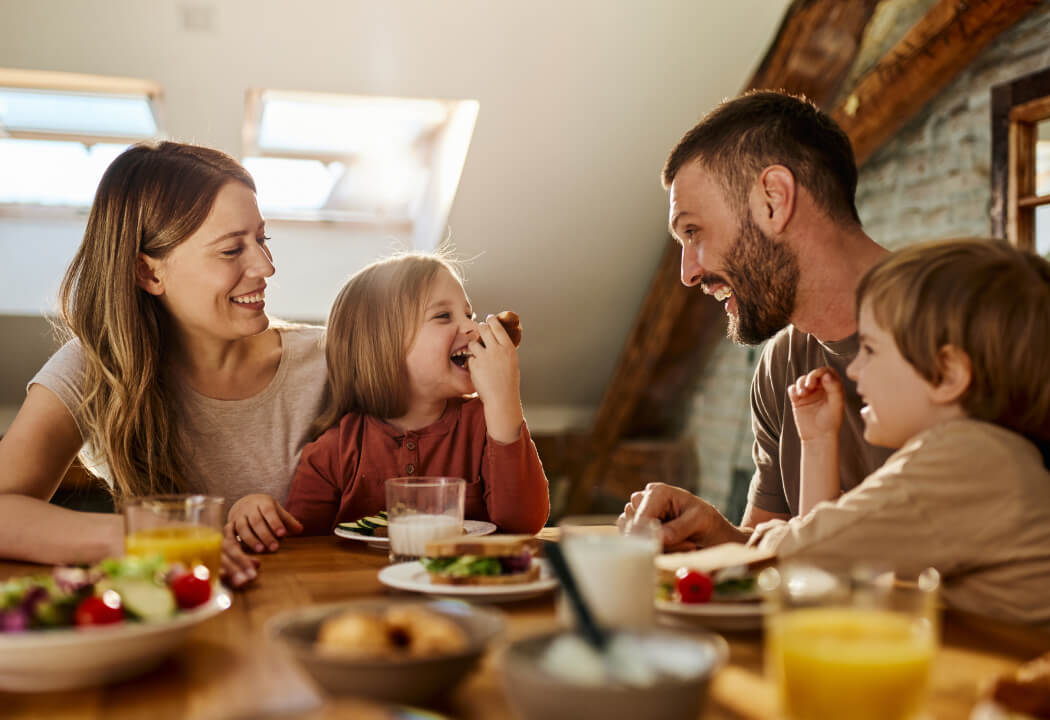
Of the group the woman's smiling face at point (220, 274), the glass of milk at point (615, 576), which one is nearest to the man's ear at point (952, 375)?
the glass of milk at point (615, 576)

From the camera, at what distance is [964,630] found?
1.08 metres

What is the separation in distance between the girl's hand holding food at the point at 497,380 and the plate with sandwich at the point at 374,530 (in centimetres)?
→ 26

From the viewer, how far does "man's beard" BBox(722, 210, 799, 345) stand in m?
2.07

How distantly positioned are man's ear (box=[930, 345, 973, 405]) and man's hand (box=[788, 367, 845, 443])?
41 centimetres

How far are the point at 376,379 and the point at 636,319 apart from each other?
3057 millimetres

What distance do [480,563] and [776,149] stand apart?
4.15ft

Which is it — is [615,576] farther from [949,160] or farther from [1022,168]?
[949,160]

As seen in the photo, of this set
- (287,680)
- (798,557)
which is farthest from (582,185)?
(287,680)

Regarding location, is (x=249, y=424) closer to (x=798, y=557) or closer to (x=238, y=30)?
(x=798, y=557)

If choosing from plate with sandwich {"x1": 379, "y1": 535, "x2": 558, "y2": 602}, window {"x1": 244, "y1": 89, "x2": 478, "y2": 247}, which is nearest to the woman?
plate with sandwich {"x1": 379, "y1": 535, "x2": 558, "y2": 602}

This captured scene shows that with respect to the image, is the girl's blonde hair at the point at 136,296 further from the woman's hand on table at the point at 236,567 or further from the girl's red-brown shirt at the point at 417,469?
the woman's hand on table at the point at 236,567

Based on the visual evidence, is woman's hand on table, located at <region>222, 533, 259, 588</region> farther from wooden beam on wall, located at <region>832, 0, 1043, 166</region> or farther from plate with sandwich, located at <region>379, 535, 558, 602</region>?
wooden beam on wall, located at <region>832, 0, 1043, 166</region>

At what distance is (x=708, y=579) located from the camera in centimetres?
110

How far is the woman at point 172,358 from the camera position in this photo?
1829 mm
